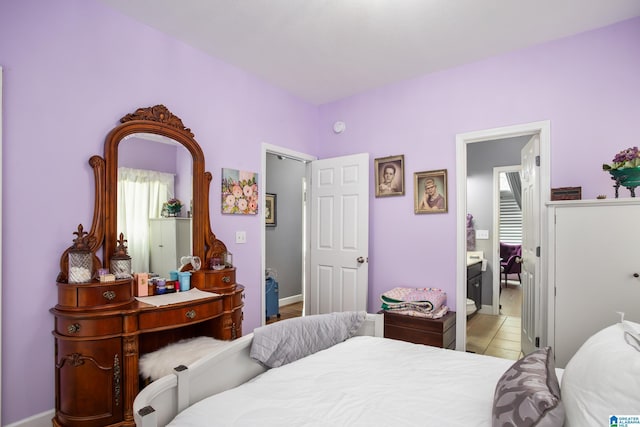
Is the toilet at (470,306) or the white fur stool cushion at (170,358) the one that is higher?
the white fur stool cushion at (170,358)

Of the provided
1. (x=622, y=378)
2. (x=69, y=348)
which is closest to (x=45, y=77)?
(x=69, y=348)

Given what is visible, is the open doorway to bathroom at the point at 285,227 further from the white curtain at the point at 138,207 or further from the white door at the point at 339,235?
the white curtain at the point at 138,207

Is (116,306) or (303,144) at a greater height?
(303,144)

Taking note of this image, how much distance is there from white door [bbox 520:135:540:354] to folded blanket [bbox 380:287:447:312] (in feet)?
2.39

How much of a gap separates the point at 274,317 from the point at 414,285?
2.06m

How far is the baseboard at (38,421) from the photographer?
1.97 metres

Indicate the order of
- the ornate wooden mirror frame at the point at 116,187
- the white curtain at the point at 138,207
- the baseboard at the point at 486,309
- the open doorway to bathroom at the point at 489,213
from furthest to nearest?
1. the baseboard at the point at 486,309
2. the open doorway to bathroom at the point at 489,213
3. the white curtain at the point at 138,207
4. the ornate wooden mirror frame at the point at 116,187

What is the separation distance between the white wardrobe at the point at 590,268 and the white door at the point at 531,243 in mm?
569

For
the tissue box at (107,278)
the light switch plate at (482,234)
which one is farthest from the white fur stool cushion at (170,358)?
the light switch plate at (482,234)

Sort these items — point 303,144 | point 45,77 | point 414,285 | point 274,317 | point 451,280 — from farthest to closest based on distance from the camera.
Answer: point 274,317 < point 303,144 < point 414,285 < point 451,280 < point 45,77

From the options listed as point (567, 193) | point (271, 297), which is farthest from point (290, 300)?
point (567, 193)

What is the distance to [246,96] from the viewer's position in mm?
3371

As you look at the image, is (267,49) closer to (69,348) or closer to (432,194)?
(432,194)

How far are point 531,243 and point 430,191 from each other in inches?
39.2
